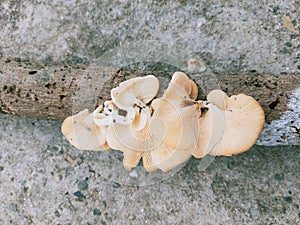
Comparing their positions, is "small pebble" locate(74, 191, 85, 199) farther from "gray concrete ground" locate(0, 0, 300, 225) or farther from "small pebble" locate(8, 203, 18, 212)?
"small pebble" locate(8, 203, 18, 212)

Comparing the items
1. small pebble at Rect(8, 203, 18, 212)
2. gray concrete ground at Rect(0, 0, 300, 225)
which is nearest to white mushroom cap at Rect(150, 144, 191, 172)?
gray concrete ground at Rect(0, 0, 300, 225)

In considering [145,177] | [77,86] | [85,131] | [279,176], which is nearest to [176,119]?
[85,131]

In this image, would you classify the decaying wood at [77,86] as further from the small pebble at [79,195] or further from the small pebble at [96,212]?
the small pebble at [96,212]

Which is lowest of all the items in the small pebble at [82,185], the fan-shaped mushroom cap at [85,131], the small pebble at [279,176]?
the small pebble at [82,185]

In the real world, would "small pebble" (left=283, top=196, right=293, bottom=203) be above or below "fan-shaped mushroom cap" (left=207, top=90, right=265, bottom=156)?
below

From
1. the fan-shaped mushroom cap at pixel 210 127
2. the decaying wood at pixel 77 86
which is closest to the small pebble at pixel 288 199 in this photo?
the decaying wood at pixel 77 86

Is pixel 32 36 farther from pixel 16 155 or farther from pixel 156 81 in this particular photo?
pixel 156 81

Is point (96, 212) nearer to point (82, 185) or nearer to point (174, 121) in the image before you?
point (82, 185)

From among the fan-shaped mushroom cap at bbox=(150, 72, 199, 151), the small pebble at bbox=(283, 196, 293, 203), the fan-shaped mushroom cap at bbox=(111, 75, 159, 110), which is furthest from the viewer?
the small pebble at bbox=(283, 196, 293, 203)
